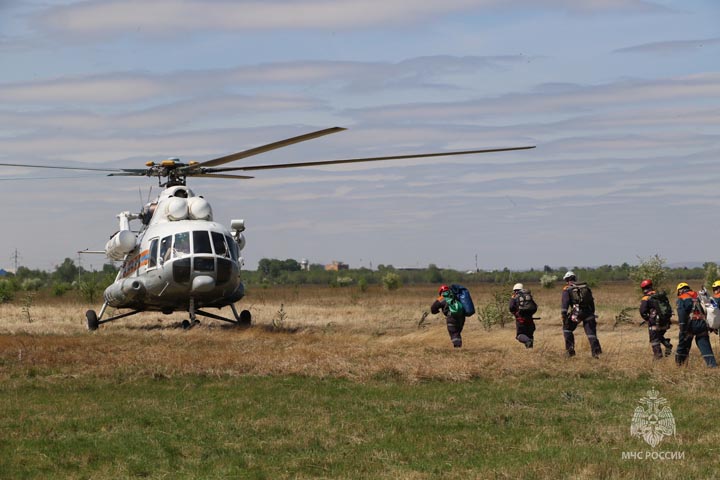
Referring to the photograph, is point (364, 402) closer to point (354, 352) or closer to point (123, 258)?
point (354, 352)

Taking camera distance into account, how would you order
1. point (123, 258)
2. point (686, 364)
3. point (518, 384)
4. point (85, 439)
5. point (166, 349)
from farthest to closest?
point (123, 258)
point (166, 349)
point (686, 364)
point (518, 384)
point (85, 439)

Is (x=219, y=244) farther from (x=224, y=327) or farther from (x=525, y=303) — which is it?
(x=525, y=303)

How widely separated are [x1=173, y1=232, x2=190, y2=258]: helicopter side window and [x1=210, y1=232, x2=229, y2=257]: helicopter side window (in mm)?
643

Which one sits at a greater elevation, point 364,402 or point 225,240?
point 225,240

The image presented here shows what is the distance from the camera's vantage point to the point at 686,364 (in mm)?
15148

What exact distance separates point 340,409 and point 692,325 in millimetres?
6573

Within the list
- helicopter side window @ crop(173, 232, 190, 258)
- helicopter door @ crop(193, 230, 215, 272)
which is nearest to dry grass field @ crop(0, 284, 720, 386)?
helicopter door @ crop(193, 230, 215, 272)

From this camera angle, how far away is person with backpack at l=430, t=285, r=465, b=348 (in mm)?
18719

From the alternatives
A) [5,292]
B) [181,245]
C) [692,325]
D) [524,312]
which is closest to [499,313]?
[524,312]

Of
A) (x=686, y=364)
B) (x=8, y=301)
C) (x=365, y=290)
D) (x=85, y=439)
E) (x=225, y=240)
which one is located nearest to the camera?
(x=85, y=439)

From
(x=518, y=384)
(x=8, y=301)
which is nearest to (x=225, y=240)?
(x=518, y=384)

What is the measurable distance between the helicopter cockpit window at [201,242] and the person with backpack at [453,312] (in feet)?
21.8

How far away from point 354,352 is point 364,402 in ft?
15.4

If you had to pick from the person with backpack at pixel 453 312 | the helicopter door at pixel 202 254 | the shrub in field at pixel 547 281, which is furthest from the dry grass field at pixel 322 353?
the shrub in field at pixel 547 281
